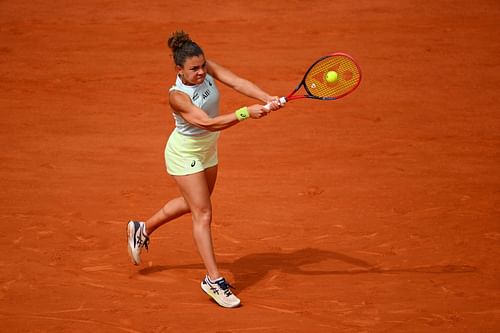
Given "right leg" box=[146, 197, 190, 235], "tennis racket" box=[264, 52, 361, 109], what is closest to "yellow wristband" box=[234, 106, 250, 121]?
"tennis racket" box=[264, 52, 361, 109]

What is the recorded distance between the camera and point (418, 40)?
12.6 meters

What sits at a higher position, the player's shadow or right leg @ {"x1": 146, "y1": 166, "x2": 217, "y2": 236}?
right leg @ {"x1": 146, "y1": 166, "x2": 217, "y2": 236}

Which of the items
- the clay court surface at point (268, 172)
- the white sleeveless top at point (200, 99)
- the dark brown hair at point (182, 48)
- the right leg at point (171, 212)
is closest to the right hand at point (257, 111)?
the white sleeveless top at point (200, 99)

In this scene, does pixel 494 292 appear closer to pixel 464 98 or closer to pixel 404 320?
pixel 404 320

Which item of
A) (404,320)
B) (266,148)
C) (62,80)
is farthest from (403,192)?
(62,80)

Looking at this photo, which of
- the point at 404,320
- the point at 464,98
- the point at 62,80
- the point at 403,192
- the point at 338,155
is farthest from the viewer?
the point at 62,80

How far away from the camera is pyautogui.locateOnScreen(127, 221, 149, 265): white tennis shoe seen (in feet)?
23.0

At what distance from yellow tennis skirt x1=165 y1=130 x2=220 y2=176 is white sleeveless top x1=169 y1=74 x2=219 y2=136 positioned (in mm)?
59

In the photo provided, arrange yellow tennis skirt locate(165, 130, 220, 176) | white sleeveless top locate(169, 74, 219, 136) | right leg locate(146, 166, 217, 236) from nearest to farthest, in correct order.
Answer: white sleeveless top locate(169, 74, 219, 136) → yellow tennis skirt locate(165, 130, 220, 176) → right leg locate(146, 166, 217, 236)

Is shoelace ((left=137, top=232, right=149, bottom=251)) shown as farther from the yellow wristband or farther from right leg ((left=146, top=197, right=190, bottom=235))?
the yellow wristband

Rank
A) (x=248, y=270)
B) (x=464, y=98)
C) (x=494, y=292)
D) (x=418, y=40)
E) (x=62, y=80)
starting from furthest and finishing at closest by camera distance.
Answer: (x=418, y=40), (x=62, y=80), (x=464, y=98), (x=248, y=270), (x=494, y=292)

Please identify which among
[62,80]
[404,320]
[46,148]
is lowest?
[404,320]

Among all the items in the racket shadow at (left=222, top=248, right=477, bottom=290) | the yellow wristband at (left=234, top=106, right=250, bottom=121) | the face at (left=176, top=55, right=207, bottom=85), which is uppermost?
the face at (left=176, top=55, right=207, bottom=85)

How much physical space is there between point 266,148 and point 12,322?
13.7 feet
